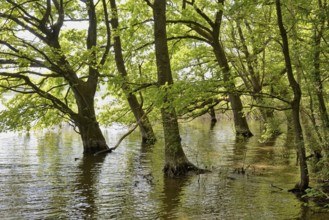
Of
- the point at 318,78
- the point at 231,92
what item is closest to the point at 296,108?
the point at 318,78

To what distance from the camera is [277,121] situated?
16422 mm

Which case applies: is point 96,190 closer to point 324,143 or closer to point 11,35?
point 324,143

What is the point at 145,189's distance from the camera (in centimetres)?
1256

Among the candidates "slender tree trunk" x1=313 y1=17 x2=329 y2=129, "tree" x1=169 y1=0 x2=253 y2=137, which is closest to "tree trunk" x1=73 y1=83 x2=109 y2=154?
"tree" x1=169 y1=0 x2=253 y2=137

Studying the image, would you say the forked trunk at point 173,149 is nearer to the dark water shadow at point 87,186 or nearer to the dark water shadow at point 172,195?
the dark water shadow at point 172,195

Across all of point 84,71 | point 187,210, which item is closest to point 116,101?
point 84,71

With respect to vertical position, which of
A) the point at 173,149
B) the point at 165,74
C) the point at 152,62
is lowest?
the point at 173,149

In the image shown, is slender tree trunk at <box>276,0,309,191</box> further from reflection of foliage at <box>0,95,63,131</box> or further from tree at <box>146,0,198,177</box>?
reflection of foliage at <box>0,95,63,131</box>

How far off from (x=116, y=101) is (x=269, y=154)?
11.6 m

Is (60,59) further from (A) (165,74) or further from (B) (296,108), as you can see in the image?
(B) (296,108)

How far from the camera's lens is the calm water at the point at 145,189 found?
9820 millimetres

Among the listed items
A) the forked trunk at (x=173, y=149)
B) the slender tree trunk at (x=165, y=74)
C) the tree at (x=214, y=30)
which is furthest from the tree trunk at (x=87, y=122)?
the slender tree trunk at (x=165, y=74)

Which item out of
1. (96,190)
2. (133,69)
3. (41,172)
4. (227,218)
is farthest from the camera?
(133,69)

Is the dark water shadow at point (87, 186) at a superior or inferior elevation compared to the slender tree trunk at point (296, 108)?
inferior
